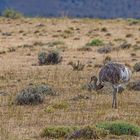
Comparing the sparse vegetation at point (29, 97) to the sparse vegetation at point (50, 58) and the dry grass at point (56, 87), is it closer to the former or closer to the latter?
the dry grass at point (56, 87)

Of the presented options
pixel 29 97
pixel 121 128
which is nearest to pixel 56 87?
pixel 29 97

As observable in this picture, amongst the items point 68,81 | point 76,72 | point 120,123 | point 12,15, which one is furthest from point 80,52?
point 12,15

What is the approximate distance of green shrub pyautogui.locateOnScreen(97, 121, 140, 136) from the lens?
14.0m

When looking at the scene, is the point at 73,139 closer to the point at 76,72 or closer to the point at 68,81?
the point at 68,81

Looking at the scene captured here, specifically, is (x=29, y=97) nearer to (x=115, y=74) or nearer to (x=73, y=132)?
(x=115, y=74)

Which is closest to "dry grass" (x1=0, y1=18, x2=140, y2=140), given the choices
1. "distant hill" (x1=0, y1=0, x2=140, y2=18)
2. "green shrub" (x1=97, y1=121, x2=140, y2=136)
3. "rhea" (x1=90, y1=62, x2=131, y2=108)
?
"green shrub" (x1=97, y1=121, x2=140, y2=136)

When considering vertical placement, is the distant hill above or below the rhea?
above

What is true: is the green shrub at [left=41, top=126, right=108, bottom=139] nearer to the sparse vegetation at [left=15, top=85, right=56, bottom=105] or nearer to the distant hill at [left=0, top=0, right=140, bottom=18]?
the sparse vegetation at [left=15, top=85, right=56, bottom=105]

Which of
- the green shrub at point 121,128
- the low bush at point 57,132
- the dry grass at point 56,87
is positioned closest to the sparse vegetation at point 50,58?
the dry grass at point 56,87

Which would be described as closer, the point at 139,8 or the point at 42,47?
the point at 42,47

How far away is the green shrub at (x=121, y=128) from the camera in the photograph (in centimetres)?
1401

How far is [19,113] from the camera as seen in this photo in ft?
54.0

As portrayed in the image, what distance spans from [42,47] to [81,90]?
17.1 m

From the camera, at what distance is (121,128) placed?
1418 cm
